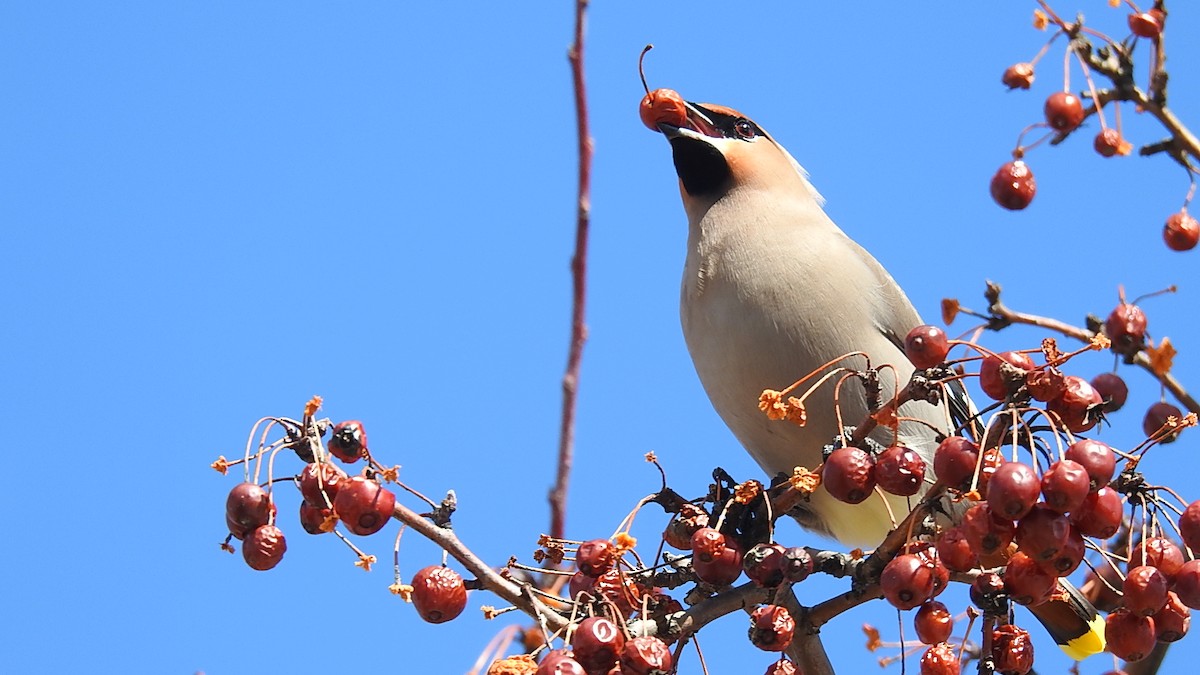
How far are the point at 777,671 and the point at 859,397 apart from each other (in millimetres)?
1558

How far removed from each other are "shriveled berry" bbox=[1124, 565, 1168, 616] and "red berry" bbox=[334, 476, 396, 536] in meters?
1.04

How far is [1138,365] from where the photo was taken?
3.01m

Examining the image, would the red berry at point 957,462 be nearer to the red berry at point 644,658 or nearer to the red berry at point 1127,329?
the red berry at point 644,658

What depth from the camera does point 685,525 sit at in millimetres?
2545

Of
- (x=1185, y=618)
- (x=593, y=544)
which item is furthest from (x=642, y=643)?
(x=1185, y=618)

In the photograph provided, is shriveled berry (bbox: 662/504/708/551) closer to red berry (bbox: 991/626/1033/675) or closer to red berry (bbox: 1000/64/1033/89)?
red berry (bbox: 991/626/1033/675)

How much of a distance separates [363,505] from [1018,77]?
7.09 feet

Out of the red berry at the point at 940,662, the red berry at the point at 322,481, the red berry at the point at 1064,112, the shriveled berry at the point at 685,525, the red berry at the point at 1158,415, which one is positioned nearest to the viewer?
the red berry at the point at 322,481

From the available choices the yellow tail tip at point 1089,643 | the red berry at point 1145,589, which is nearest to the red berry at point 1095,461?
the red berry at point 1145,589

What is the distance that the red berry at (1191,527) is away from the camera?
2127mm

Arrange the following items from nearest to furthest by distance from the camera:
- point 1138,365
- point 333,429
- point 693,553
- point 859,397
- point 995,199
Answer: point 333,429
point 693,553
point 1138,365
point 995,199
point 859,397

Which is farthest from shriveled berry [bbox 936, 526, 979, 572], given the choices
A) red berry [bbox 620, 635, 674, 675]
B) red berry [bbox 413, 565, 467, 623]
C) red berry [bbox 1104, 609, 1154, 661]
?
red berry [bbox 413, 565, 467, 623]

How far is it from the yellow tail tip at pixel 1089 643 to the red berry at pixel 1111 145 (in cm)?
108

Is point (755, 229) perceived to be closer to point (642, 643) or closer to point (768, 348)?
Result: point (768, 348)
